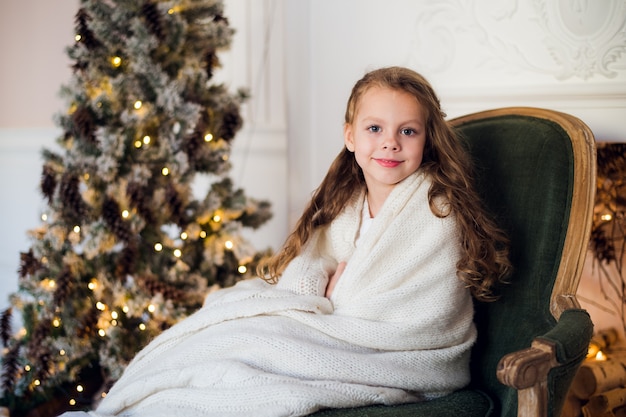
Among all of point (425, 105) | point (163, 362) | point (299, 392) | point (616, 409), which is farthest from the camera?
→ point (616, 409)

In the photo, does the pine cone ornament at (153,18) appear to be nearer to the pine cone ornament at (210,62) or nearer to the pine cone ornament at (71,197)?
the pine cone ornament at (210,62)

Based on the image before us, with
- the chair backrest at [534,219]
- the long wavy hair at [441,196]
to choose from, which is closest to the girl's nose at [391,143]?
the long wavy hair at [441,196]

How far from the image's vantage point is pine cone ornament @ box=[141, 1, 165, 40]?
2520mm

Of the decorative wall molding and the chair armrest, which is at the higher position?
the decorative wall molding

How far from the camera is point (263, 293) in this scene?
166 cm

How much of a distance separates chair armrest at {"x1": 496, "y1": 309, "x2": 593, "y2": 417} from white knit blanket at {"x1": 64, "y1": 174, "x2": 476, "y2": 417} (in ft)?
0.99

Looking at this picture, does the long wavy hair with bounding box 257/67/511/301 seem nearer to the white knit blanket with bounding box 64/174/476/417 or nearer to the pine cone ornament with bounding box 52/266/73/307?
the white knit blanket with bounding box 64/174/476/417

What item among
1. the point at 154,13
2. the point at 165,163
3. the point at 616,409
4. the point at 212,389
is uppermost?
the point at 154,13

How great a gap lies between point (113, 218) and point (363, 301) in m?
1.25

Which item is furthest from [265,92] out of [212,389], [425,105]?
[212,389]

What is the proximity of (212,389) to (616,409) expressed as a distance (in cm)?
156

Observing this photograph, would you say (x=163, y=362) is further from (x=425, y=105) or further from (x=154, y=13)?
(x=154, y=13)

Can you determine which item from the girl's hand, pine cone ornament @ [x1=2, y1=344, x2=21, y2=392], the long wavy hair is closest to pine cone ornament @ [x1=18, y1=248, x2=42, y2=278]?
pine cone ornament @ [x1=2, y1=344, x2=21, y2=392]

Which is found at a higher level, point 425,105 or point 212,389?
point 425,105
